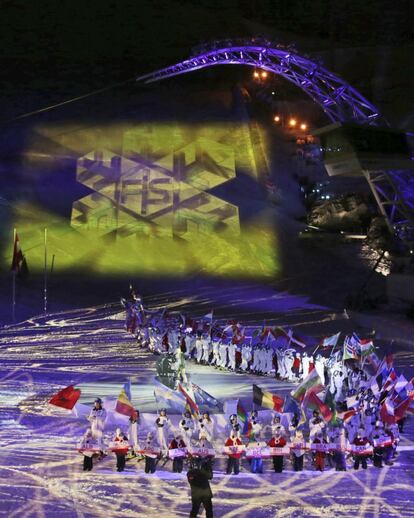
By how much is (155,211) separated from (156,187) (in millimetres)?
1002

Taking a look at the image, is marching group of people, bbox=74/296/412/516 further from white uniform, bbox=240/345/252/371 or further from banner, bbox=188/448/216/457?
white uniform, bbox=240/345/252/371

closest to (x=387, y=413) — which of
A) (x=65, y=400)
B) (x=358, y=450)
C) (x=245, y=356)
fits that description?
(x=358, y=450)

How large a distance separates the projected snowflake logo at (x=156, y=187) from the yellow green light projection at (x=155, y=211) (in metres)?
0.04

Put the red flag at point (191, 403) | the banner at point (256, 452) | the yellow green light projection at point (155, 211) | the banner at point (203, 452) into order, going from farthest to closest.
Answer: the yellow green light projection at point (155, 211) → the red flag at point (191, 403) → the banner at point (256, 452) → the banner at point (203, 452)

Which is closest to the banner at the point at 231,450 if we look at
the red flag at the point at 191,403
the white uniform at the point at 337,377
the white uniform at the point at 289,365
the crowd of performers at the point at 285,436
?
the crowd of performers at the point at 285,436

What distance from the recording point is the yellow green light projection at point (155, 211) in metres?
24.1

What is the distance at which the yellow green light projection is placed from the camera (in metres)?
24.1

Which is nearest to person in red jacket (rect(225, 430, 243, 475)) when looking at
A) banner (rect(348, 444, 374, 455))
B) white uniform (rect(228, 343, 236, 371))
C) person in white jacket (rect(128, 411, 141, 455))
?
person in white jacket (rect(128, 411, 141, 455))

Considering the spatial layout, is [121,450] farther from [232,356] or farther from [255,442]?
[232,356]

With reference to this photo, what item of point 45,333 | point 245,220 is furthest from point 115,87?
point 45,333

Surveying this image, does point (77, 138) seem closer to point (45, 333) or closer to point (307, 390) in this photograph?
point (45, 333)

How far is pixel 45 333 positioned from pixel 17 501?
10.6 m

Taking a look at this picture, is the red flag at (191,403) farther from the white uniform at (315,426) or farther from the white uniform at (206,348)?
the white uniform at (206,348)

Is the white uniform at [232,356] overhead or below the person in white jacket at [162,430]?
Result: overhead
